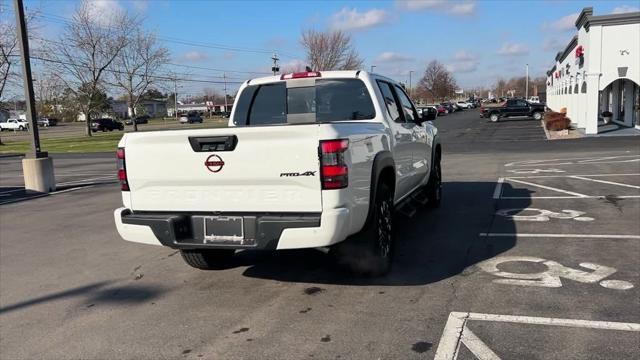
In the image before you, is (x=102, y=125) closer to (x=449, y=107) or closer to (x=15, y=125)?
(x=15, y=125)

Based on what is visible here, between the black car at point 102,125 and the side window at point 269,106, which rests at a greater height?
Answer: the side window at point 269,106

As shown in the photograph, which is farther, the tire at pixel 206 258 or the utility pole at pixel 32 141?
the utility pole at pixel 32 141

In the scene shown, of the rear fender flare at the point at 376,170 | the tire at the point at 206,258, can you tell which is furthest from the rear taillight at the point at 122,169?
the rear fender flare at the point at 376,170

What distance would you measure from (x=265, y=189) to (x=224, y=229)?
476 millimetres

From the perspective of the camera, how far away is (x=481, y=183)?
11.5 m

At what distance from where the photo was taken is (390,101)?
6.37 meters

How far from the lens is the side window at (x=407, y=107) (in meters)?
6.87

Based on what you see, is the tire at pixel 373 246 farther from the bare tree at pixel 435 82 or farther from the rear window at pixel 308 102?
the bare tree at pixel 435 82

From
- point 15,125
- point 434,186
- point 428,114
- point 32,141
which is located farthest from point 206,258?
point 15,125

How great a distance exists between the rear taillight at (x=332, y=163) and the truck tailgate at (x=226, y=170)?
0.05 meters

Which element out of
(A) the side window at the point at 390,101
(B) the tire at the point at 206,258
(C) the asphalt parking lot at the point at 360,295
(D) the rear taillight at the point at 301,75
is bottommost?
(C) the asphalt parking lot at the point at 360,295

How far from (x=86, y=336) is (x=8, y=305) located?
1353mm

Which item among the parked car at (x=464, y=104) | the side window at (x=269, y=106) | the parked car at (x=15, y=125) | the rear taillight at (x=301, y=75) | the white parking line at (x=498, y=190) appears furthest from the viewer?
the parked car at (x=464, y=104)

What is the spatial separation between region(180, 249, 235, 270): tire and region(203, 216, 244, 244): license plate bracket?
1.05 meters
